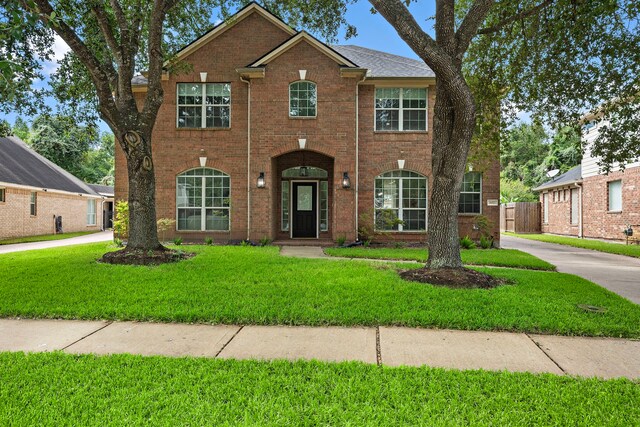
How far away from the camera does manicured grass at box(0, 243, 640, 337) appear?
439 cm

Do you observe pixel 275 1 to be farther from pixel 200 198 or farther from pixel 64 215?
pixel 64 215

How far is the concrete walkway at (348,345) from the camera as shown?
332 cm

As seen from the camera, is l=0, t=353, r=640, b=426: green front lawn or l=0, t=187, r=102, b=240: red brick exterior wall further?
l=0, t=187, r=102, b=240: red brick exterior wall

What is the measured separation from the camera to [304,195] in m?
14.3

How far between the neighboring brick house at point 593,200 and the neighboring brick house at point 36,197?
80.6 ft

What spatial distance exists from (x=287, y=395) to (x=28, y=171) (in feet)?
77.4

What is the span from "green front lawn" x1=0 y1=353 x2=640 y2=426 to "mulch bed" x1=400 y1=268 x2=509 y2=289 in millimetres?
3309

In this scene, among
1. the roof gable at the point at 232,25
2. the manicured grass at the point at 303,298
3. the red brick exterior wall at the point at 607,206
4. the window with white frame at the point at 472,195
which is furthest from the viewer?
the red brick exterior wall at the point at 607,206

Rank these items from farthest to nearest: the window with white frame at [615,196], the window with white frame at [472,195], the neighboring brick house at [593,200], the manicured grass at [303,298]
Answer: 1. the window with white frame at [615,196]
2. the neighboring brick house at [593,200]
3. the window with white frame at [472,195]
4. the manicured grass at [303,298]

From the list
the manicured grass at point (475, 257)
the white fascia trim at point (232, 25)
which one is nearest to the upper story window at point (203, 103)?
the white fascia trim at point (232, 25)

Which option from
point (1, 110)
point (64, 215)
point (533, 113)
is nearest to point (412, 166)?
point (533, 113)

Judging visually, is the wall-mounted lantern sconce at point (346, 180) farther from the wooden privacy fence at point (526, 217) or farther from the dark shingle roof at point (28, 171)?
the wooden privacy fence at point (526, 217)

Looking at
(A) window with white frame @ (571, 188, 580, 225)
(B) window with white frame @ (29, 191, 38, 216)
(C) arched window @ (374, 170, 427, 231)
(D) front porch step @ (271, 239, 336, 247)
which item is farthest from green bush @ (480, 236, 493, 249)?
(B) window with white frame @ (29, 191, 38, 216)

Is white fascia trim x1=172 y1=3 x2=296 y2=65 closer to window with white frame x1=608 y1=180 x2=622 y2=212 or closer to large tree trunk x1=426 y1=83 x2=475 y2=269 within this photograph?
large tree trunk x1=426 y1=83 x2=475 y2=269
